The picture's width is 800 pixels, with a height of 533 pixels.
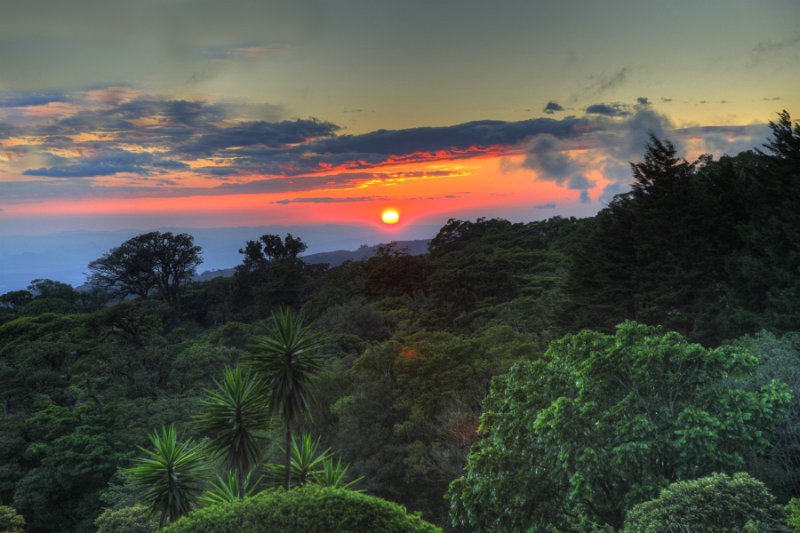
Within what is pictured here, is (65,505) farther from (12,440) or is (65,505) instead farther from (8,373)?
(8,373)

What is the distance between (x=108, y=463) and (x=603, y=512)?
65.3 ft

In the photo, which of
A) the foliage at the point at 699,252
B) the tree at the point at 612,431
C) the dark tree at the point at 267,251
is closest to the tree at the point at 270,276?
the dark tree at the point at 267,251

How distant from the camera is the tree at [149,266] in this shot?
53.5m

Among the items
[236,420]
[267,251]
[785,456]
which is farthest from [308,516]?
[267,251]

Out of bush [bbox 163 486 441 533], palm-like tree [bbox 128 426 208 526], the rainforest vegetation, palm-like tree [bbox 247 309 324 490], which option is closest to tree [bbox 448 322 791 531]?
the rainforest vegetation

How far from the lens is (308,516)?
8.95 metres

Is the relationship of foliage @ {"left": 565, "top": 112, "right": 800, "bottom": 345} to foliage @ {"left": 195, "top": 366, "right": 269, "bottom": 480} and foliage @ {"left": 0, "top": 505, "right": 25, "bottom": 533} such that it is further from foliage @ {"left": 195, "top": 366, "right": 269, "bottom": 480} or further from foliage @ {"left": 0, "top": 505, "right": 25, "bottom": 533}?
foliage @ {"left": 0, "top": 505, "right": 25, "bottom": 533}

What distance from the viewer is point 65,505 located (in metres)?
21.4

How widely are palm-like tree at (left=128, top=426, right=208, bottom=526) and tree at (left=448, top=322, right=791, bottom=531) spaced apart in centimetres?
665

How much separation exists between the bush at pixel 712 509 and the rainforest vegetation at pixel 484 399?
31 mm

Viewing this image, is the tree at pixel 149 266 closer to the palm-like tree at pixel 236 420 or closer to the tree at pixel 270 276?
the tree at pixel 270 276

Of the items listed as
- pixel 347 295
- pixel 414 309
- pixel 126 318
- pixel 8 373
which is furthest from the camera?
pixel 347 295

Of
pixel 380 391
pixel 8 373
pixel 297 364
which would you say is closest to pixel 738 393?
pixel 297 364

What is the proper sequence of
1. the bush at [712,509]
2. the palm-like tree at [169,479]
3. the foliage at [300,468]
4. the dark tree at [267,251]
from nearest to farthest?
the bush at [712,509] → the palm-like tree at [169,479] → the foliage at [300,468] → the dark tree at [267,251]
